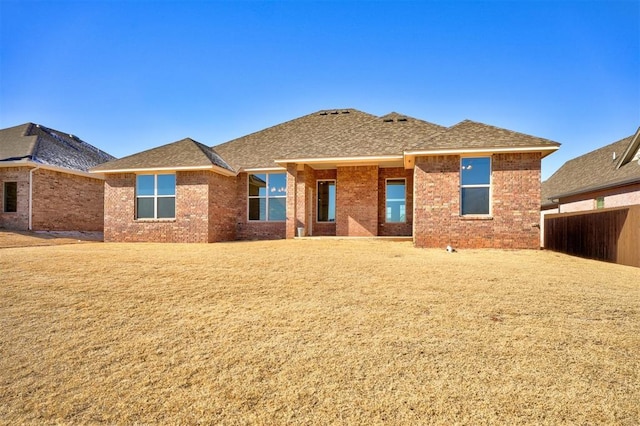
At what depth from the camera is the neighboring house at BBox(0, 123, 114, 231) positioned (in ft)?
58.6

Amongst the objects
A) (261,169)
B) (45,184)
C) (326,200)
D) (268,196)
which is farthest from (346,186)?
(45,184)

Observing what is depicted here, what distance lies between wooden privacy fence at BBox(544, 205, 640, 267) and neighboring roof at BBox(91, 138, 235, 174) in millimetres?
13841

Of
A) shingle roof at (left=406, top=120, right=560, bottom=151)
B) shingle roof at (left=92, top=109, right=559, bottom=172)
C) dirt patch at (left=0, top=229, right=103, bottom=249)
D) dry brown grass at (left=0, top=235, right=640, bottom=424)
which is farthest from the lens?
dirt patch at (left=0, top=229, right=103, bottom=249)

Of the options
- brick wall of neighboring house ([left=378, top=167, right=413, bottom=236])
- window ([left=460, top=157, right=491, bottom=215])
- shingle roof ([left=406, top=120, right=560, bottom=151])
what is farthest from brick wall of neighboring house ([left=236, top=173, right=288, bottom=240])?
window ([left=460, top=157, right=491, bottom=215])

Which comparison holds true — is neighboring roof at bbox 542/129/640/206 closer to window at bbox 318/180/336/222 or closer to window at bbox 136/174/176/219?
window at bbox 318/180/336/222

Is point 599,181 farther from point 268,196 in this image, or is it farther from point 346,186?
point 268,196

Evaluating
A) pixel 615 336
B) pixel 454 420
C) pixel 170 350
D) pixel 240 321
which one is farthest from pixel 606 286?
pixel 170 350

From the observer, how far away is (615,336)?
14.5 feet

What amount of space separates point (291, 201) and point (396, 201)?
498 cm

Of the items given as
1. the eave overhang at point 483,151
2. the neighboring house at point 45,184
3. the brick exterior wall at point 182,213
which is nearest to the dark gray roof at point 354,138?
the eave overhang at point 483,151

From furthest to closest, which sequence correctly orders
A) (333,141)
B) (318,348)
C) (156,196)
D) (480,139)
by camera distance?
(333,141)
(156,196)
(480,139)
(318,348)

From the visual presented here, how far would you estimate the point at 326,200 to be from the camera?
17.8 meters

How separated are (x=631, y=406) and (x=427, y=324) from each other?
2.12m

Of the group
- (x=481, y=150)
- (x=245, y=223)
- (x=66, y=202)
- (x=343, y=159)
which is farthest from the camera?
(x=66, y=202)
